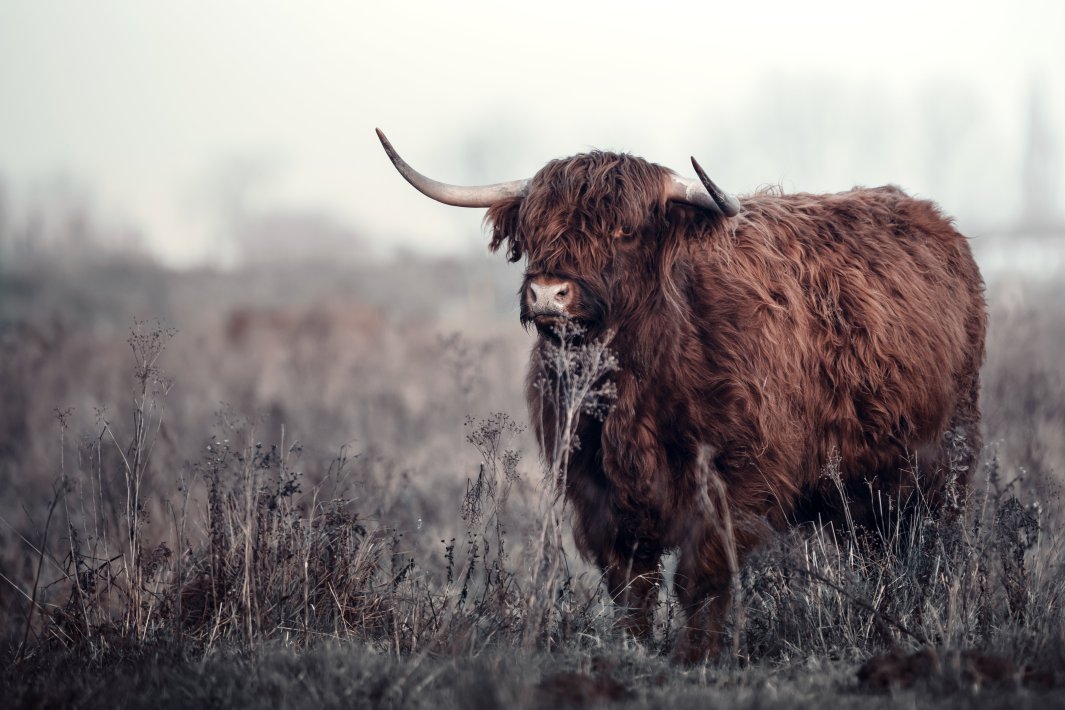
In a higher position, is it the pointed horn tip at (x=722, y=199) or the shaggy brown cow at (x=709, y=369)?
the pointed horn tip at (x=722, y=199)

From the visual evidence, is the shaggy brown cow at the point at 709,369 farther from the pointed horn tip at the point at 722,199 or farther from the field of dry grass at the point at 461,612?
the field of dry grass at the point at 461,612

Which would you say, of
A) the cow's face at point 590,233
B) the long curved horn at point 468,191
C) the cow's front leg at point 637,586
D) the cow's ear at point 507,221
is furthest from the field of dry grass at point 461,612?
the long curved horn at point 468,191

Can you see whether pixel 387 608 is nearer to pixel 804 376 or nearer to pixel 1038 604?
pixel 804 376

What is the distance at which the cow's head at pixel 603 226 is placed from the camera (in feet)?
14.2

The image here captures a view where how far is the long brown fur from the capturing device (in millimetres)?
4422

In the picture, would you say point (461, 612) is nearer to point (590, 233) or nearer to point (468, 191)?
point (590, 233)

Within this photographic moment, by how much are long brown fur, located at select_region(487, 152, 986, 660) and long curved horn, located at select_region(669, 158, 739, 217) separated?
0.06 metres

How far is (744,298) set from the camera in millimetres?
4750

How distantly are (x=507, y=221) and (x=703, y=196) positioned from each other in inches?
37.1

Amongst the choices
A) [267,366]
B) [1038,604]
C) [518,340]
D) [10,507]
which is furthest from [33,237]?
[1038,604]

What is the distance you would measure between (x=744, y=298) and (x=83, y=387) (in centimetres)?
1144

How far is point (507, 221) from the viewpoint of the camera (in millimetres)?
5000

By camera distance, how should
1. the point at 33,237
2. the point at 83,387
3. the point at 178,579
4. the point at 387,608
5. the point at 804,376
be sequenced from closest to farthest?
the point at 178,579 < the point at 387,608 < the point at 804,376 < the point at 83,387 < the point at 33,237

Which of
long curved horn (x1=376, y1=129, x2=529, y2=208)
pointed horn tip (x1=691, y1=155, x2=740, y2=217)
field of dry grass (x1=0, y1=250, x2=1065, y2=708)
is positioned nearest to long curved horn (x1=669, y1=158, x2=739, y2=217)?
pointed horn tip (x1=691, y1=155, x2=740, y2=217)
